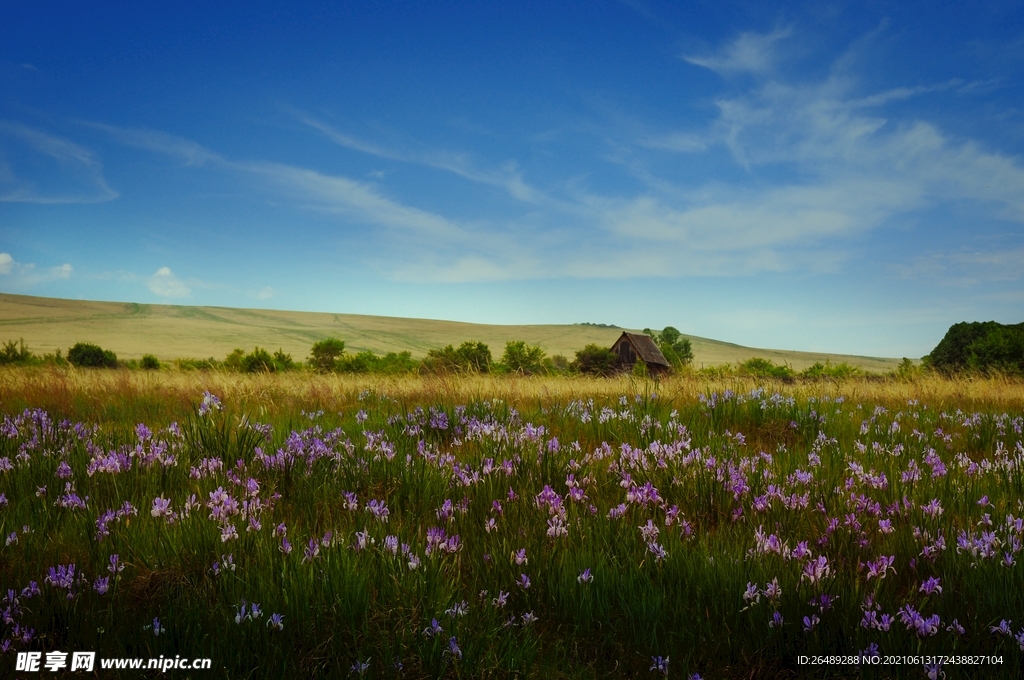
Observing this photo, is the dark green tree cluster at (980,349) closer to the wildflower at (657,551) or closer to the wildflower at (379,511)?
the wildflower at (657,551)

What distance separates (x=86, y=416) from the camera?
7371 millimetres

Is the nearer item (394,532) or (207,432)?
(394,532)

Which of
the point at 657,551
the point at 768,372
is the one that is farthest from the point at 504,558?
the point at 768,372

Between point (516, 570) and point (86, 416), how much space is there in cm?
691

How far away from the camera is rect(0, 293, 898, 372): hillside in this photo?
77250 mm

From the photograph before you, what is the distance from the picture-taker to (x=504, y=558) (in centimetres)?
275

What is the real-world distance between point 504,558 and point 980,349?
4706 cm

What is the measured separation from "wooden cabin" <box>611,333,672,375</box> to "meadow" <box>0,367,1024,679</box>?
2449 inches

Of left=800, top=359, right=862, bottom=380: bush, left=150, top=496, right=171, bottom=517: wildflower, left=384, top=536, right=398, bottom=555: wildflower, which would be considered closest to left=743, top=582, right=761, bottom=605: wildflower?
left=384, top=536, right=398, bottom=555: wildflower

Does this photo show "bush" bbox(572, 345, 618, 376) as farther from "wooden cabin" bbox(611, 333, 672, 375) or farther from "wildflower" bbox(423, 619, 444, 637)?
"wildflower" bbox(423, 619, 444, 637)

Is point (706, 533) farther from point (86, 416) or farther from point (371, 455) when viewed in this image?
point (86, 416)

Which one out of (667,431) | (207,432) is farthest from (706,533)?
(207,432)

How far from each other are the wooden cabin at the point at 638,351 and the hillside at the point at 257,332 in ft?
20.0

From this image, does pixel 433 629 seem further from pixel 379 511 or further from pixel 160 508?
pixel 160 508
